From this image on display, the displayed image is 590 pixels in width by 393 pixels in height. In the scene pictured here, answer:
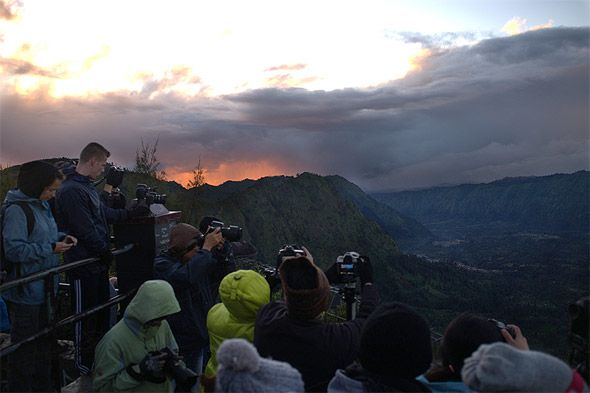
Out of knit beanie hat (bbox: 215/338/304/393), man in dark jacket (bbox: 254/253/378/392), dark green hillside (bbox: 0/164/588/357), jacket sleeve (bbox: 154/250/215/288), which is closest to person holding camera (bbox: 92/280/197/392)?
jacket sleeve (bbox: 154/250/215/288)

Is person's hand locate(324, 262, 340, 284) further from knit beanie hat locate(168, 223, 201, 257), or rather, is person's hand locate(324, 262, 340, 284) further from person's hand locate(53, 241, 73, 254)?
person's hand locate(53, 241, 73, 254)

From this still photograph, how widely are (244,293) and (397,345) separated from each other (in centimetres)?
125

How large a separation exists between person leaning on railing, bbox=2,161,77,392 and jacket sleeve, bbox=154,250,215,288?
33.4 inches

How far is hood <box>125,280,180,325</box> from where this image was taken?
134 inches

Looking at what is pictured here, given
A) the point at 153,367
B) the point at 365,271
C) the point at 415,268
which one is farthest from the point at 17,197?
the point at 415,268

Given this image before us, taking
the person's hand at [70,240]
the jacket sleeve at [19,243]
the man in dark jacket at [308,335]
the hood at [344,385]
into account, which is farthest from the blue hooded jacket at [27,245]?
the hood at [344,385]

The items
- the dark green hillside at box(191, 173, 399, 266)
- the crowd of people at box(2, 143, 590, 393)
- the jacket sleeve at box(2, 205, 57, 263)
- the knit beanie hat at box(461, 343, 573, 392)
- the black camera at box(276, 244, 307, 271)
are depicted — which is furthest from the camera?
the dark green hillside at box(191, 173, 399, 266)

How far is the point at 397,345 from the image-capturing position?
222cm

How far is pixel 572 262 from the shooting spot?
186750 millimetres

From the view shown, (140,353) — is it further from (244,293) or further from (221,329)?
(244,293)

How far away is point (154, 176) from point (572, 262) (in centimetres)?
20168

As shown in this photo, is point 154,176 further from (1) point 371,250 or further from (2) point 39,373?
(1) point 371,250

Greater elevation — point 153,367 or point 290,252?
→ point 290,252

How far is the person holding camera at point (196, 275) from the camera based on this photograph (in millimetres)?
3959
